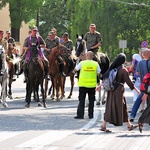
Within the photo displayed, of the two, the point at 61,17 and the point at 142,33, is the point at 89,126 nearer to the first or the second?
the point at 142,33

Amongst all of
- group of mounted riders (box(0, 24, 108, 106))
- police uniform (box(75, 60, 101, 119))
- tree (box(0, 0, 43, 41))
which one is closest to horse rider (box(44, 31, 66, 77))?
group of mounted riders (box(0, 24, 108, 106))

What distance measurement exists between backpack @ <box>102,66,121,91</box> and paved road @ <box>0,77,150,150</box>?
0.93 metres

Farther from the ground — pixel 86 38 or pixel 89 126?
pixel 86 38

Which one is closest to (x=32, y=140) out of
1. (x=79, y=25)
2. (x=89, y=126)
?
(x=89, y=126)

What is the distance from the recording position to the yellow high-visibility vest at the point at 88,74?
20.7 m

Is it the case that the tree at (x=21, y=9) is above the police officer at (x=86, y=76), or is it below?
above

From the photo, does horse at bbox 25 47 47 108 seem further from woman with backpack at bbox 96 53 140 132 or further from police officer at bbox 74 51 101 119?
woman with backpack at bbox 96 53 140 132

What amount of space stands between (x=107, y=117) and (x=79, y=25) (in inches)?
2765

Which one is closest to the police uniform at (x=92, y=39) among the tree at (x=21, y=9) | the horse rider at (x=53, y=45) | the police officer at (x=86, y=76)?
the horse rider at (x=53, y=45)

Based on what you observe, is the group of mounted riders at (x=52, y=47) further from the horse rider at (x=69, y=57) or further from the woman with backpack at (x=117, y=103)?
the woman with backpack at (x=117, y=103)

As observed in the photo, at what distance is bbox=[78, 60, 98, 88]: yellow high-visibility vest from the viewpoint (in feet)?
67.9

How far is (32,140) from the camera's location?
15.3 m

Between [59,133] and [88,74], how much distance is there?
4.11 metres

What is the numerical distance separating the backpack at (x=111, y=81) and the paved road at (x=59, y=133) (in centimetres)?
93
